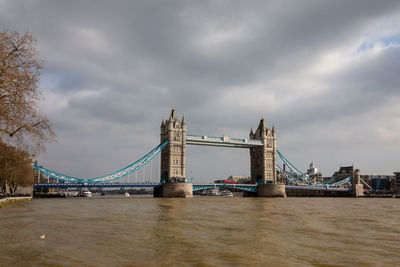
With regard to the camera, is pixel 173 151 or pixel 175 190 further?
pixel 173 151

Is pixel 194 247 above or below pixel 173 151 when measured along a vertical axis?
below

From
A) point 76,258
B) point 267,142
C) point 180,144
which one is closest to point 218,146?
point 180,144

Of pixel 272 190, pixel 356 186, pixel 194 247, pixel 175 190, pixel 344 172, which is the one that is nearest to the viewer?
pixel 194 247

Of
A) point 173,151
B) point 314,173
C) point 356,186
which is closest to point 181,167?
point 173,151

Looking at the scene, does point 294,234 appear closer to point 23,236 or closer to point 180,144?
point 23,236

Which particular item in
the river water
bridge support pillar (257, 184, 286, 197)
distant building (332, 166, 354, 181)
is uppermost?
distant building (332, 166, 354, 181)

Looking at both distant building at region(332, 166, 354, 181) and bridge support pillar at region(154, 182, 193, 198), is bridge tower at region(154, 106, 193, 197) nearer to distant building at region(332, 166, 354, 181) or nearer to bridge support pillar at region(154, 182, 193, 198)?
bridge support pillar at region(154, 182, 193, 198)

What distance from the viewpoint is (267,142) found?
301ft

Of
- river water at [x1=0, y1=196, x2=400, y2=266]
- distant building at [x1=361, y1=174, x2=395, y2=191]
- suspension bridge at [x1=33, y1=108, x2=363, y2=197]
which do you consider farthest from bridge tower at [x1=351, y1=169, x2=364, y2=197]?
river water at [x1=0, y1=196, x2=400, y2=266]

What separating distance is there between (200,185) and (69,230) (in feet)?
196

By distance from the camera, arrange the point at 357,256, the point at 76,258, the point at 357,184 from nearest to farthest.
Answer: the point at 76,258 < the point at 357,256 < the point at 357,184

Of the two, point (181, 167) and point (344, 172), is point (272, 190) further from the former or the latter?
point (344, 172)

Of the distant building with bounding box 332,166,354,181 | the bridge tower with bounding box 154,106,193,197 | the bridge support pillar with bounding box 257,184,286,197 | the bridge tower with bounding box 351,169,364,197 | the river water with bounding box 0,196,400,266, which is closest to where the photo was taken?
the river water with bounding box 0,196,400,266

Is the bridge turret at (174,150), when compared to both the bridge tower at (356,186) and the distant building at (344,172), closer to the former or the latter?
the bridge tower at (356,186)
